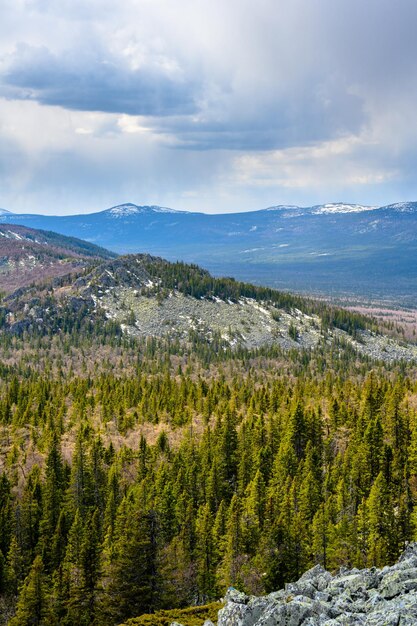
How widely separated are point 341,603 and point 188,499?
52888 millimetres

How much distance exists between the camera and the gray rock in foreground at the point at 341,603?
27.5 meters

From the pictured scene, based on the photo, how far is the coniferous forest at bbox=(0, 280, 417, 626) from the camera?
187ft

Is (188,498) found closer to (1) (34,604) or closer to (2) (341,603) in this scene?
(1) (34,604)

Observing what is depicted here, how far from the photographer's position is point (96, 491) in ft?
289

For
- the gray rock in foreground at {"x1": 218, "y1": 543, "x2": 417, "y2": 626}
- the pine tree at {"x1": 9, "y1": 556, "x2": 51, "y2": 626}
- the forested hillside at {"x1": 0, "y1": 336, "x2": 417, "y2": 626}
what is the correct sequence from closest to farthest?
the gray rock in foreground at {"x1": 218, "y1": 543, "x2": 417, "y2": 626}
the pine tree at {"x1": 9, "y1": 556, "x2": 51, "y2": 626}
the forested hillside at {"x1": 0, "y1": 336, "x2": 417, "y2": 626}

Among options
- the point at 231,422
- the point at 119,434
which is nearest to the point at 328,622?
the point at 231,422

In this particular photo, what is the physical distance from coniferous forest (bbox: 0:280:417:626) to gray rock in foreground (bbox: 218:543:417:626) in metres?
22.3

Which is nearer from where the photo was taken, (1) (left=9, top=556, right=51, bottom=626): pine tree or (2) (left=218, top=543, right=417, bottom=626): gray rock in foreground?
(2) (left=218, top=543, right=417, bottom=626): gray rock in foreground

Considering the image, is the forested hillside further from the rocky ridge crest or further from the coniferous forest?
the rocky ridge crest

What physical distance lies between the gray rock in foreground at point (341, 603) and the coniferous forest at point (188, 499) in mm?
22310

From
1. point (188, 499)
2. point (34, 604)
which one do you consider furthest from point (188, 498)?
point (34, 604)

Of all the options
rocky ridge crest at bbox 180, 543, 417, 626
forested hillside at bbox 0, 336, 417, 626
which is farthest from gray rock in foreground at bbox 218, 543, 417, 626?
forested hillside at bbox 0, 336, 417, 626

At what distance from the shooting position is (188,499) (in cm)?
8150

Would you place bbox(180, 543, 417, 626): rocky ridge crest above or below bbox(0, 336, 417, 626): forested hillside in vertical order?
above
